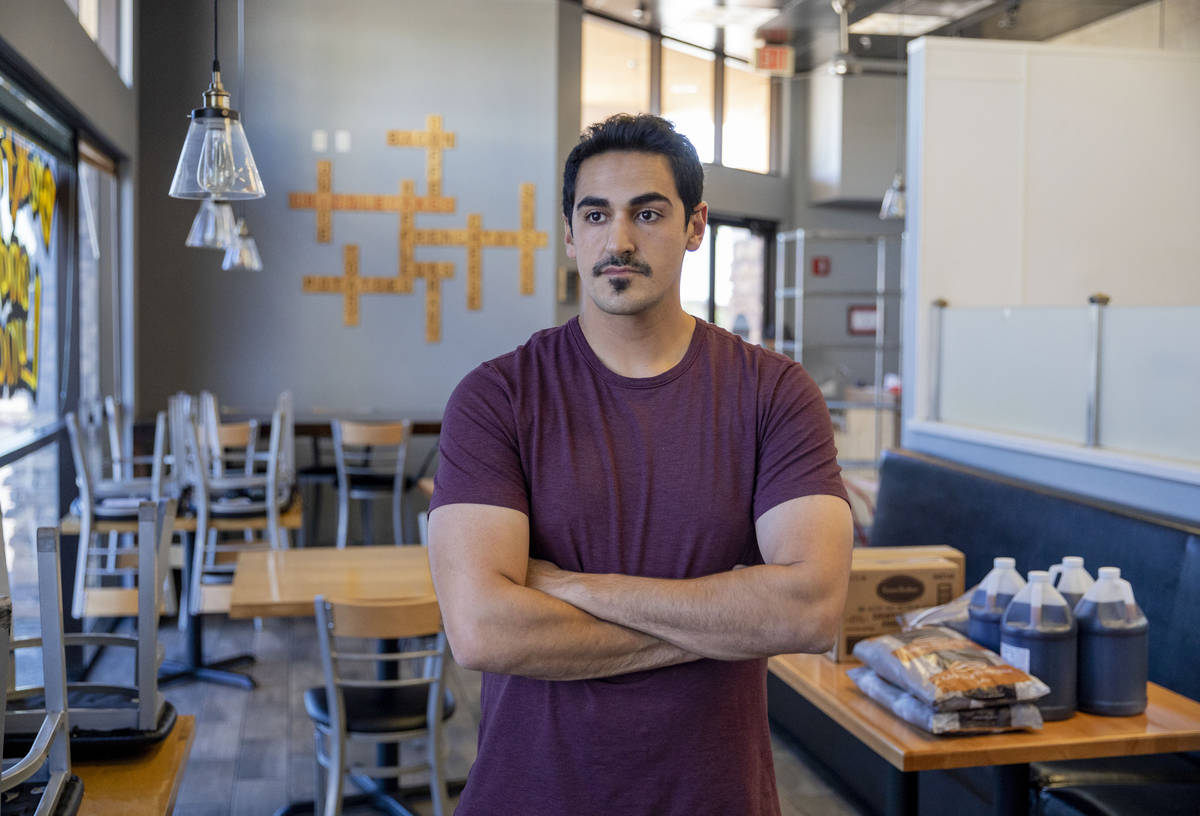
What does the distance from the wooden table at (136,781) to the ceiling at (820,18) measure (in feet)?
25.3

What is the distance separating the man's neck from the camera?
1.49m

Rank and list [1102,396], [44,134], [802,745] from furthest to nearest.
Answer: [44,134] < [802,745] < [1102,396]

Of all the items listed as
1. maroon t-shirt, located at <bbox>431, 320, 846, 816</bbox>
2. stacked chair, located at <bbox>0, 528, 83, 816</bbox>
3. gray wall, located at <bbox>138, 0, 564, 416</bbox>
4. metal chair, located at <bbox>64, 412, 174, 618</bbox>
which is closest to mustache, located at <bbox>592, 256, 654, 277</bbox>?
maroon t-shirt, located at <bbox>431, 320, 846, 816</bbox>

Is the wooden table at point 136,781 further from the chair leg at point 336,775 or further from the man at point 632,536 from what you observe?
the chair leg at point 336,775

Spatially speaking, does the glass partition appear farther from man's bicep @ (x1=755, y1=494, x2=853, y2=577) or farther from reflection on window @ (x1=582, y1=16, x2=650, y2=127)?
reflection on window @ (x1=582, y1=16, x2=650, y2=127)

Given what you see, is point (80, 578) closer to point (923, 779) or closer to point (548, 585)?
point (923, 779)

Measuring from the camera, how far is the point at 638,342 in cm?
150

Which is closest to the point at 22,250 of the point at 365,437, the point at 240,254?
the point at 240,254

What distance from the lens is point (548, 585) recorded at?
4.72ft

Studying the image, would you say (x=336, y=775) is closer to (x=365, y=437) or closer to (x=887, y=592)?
(x=887, y=592)

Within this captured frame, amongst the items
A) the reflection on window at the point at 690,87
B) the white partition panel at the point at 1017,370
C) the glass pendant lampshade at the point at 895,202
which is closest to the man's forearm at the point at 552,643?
the white partition panel at the point at 1017,370

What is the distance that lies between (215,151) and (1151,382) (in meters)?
2.73

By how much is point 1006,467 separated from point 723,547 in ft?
9.76

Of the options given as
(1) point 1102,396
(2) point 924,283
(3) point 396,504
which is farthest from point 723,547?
(3) point 396,504
